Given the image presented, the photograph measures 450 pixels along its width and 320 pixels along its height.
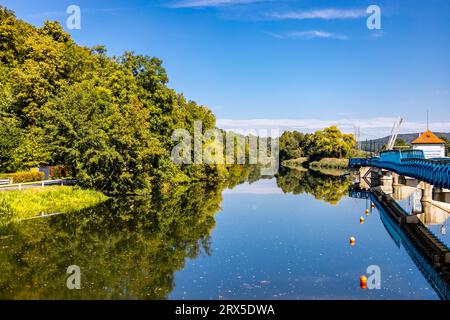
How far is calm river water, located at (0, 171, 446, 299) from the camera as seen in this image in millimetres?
23328

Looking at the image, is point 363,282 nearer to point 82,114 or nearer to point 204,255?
point 204,255

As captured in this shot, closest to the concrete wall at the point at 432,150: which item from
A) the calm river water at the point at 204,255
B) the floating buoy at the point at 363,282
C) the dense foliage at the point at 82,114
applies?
the calm river water at the point at 204,255

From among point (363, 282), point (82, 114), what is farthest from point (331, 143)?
point (363, 282)

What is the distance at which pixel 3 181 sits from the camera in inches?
A: 1964

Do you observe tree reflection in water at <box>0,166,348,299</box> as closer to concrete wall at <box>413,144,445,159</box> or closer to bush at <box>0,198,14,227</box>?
bush at <box>0,198,14,227</box>

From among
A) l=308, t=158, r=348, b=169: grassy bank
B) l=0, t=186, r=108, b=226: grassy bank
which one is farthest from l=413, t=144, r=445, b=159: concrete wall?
l=0, t=186, r=108, b=226: grassy bank

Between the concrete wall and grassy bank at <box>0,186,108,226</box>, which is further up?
the concrete wall

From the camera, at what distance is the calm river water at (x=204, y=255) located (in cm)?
2333

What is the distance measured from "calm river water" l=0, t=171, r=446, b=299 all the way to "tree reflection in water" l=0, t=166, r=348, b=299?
7 cm

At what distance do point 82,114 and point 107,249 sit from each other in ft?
94.1

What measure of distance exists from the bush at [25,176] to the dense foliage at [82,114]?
2.95 metres

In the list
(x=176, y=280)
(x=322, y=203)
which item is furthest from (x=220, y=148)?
(x=176, y=280)

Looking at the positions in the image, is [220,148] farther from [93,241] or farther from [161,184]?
[93,241]
